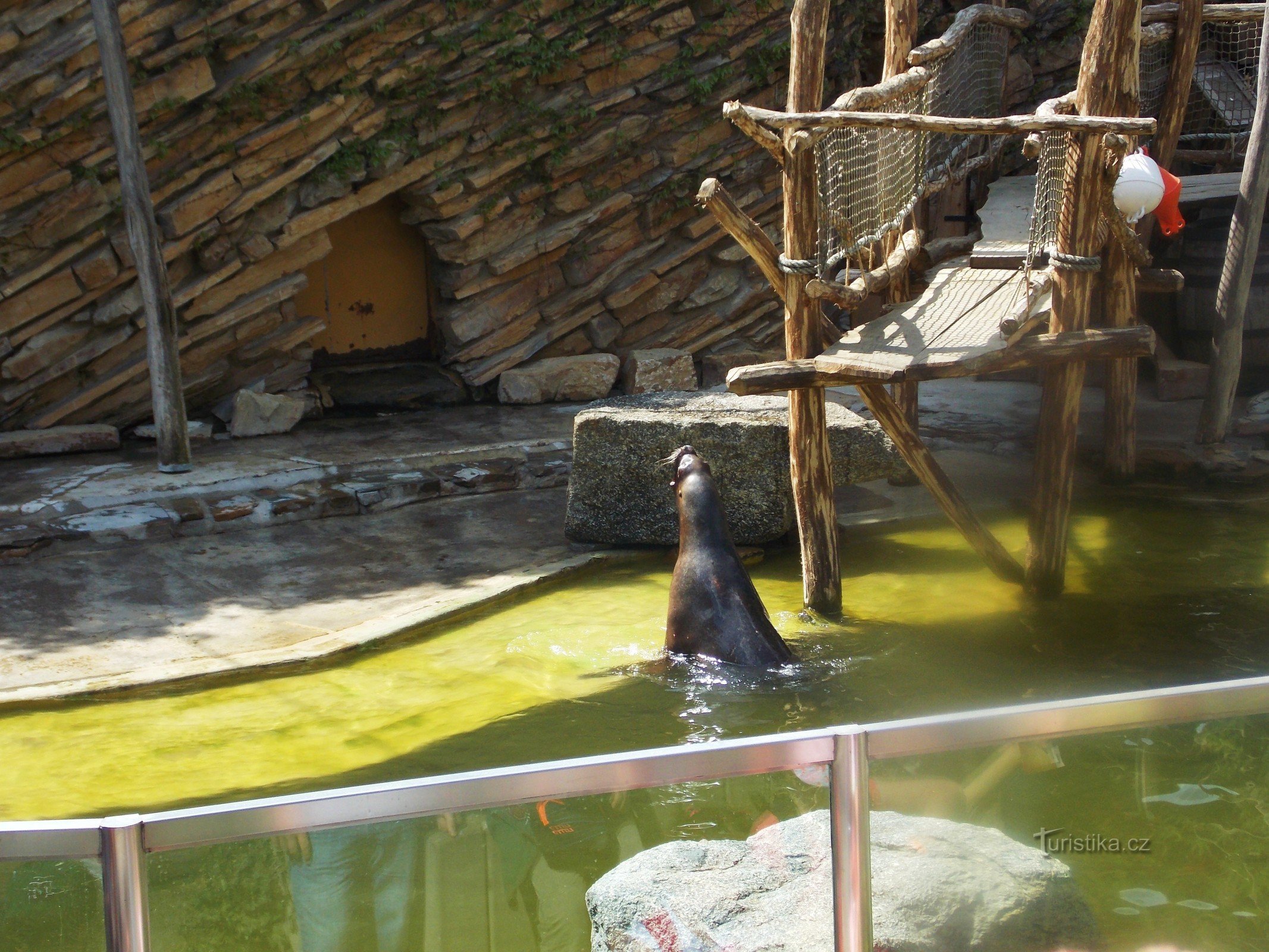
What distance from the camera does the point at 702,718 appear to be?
4.39 metres

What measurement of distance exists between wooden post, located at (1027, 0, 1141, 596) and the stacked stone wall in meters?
4.79

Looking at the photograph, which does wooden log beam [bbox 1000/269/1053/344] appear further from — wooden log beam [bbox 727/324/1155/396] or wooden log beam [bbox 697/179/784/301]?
wooden log beam [bbox 697/179/784/301]

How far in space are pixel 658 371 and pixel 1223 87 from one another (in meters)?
5.04

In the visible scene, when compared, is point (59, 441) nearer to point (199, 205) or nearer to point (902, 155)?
point (199, 205)

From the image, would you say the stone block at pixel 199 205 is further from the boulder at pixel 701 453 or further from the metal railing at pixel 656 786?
the metal railing at pixel 656 786

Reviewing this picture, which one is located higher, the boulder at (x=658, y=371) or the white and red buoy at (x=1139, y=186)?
the white and red buoy at (x=1139, y=186)

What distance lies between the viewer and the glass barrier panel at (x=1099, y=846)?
1869 mm

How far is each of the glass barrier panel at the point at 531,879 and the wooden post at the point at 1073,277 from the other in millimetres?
3958

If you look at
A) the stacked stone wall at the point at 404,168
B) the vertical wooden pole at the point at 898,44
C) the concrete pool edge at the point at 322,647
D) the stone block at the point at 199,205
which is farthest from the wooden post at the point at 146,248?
the vertical wooden pole at the point at 898,44

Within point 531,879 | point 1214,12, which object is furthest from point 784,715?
point 1214,12

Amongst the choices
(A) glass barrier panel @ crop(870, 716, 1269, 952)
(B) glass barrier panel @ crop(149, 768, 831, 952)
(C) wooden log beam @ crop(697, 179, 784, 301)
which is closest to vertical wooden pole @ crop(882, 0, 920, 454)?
(C) wooden log beam @ crop(697, 179, 784, 301)

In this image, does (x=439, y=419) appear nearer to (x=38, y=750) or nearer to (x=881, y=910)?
(x=38, y=750)

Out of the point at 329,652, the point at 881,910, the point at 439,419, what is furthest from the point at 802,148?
the point at 439,419

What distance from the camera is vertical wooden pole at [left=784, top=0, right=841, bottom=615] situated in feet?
16.6
